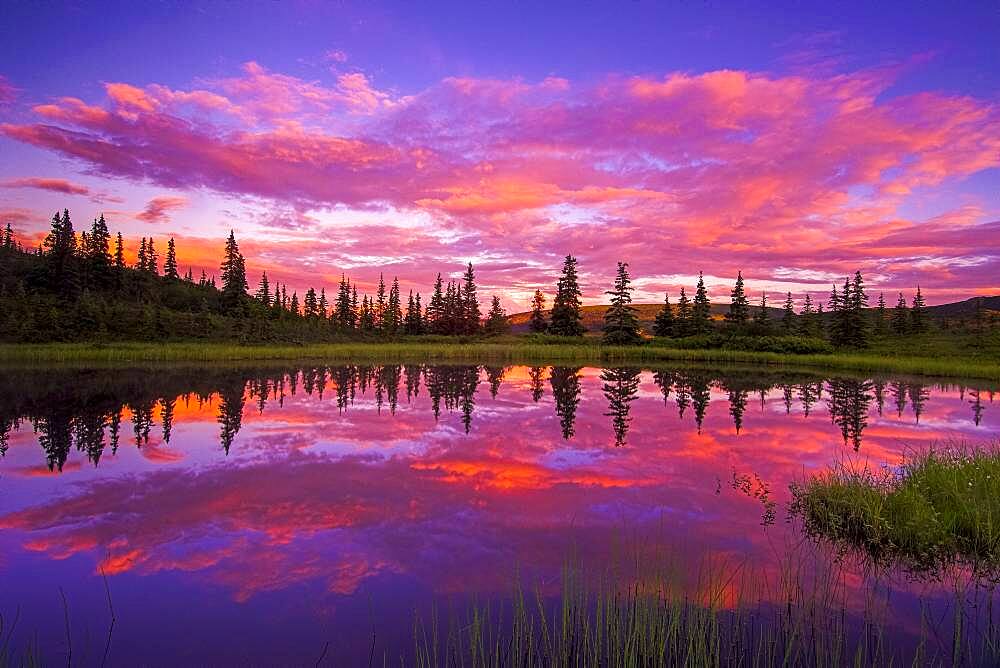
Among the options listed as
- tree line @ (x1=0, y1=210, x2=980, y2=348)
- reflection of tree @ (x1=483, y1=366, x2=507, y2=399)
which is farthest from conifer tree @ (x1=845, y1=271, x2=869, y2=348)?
reflection of tree @ (x1=483, y1=366, x2=507, y2=399)

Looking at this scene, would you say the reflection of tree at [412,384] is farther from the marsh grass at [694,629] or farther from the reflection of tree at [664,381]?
the marsh grass at [694,629]

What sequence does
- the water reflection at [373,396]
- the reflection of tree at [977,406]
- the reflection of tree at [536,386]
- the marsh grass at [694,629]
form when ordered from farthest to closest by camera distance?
the reflection of tree at [536,386] → the reflection of tree at [977,406] → the water reflection at [373,396] → the marsh grass at [694,629]

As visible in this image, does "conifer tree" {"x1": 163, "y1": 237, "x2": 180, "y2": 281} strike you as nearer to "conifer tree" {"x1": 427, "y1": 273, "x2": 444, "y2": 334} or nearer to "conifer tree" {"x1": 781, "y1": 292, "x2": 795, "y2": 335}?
"conifer tree" {"x1": 427, "y1": 273, "x2": 444, "y2": 334}

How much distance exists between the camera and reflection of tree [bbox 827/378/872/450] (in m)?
18.8

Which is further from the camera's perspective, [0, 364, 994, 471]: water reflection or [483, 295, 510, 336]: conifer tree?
[483, 295, 510, 336]: conifer tree

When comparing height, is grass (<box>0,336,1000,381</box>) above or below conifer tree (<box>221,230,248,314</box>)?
below

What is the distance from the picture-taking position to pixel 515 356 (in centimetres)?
6406

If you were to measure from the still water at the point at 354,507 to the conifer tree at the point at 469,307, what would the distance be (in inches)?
3079

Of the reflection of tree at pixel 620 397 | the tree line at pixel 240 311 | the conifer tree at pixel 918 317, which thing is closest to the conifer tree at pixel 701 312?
the tree line at pixel 240 311

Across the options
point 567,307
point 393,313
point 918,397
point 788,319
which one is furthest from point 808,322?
point 393,313

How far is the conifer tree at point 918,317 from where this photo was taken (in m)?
74.3

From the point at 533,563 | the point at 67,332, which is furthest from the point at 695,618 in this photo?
Answer: the point at 67,332

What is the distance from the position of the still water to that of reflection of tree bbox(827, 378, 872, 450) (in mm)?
320

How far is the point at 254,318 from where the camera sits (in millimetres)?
83875
